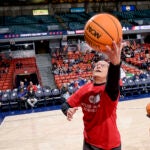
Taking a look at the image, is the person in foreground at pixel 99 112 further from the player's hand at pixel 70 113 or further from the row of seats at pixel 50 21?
the row of seats at pixel 50 21

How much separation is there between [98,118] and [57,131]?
5.41 m

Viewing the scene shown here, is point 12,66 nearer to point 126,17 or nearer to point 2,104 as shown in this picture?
point 2,104

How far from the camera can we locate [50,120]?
9.57 m

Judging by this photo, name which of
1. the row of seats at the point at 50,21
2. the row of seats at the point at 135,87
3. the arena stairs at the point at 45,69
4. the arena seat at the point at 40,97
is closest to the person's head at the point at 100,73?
the arena seat at the point at 40,97

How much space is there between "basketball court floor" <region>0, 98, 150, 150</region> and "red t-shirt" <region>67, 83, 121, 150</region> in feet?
12.1

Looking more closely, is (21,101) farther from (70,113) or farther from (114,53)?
(114,53)

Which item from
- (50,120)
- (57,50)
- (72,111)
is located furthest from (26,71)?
(72,111)

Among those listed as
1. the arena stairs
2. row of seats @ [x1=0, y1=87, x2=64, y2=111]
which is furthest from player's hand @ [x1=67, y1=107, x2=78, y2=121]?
the arena stairs

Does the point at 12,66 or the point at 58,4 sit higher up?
the point at 58,4

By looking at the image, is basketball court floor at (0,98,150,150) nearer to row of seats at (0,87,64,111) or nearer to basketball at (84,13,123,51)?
row of seats at (0,87,64,111)

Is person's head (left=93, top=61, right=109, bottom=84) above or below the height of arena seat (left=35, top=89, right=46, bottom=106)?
above

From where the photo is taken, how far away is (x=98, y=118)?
2.97 m

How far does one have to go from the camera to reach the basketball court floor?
7.00m

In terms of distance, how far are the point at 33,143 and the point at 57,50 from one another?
49.6ft
